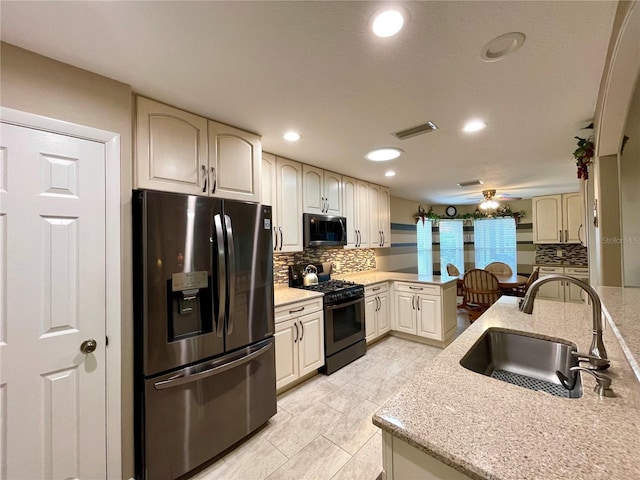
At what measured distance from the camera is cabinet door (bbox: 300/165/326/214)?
2.99 metres

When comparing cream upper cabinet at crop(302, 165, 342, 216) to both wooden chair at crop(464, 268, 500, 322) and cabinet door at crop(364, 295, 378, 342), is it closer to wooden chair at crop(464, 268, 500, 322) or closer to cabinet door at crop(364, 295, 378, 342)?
cabinet door at crop(364, 295, 378, 342)

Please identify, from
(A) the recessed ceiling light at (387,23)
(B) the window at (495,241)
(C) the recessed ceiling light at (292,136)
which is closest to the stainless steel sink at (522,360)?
(A) the recessed ceiling light at (387,23)

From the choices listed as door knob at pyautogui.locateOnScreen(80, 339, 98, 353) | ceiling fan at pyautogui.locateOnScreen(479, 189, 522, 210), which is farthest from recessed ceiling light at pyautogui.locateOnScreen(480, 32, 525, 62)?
ceiling fan at pyautogui.locateOnScreen(479, 189, 522, 210)

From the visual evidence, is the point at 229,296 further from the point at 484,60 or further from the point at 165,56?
the point at 484,60

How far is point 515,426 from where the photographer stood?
2.35 feet

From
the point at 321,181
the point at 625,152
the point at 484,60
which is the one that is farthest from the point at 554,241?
the point at 484,60

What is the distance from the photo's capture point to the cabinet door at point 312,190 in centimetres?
299

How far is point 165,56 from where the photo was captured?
1.28 m

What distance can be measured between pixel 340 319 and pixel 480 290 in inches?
96.3

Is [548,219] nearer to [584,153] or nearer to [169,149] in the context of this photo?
[584,153]

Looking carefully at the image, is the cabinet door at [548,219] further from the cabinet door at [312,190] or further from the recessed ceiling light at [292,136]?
the recessed ceiling light at [292,136]

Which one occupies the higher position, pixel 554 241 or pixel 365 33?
pixel 365 33

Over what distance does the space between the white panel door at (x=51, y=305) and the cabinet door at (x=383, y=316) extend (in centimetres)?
288

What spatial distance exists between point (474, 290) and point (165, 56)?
4.45 metres
